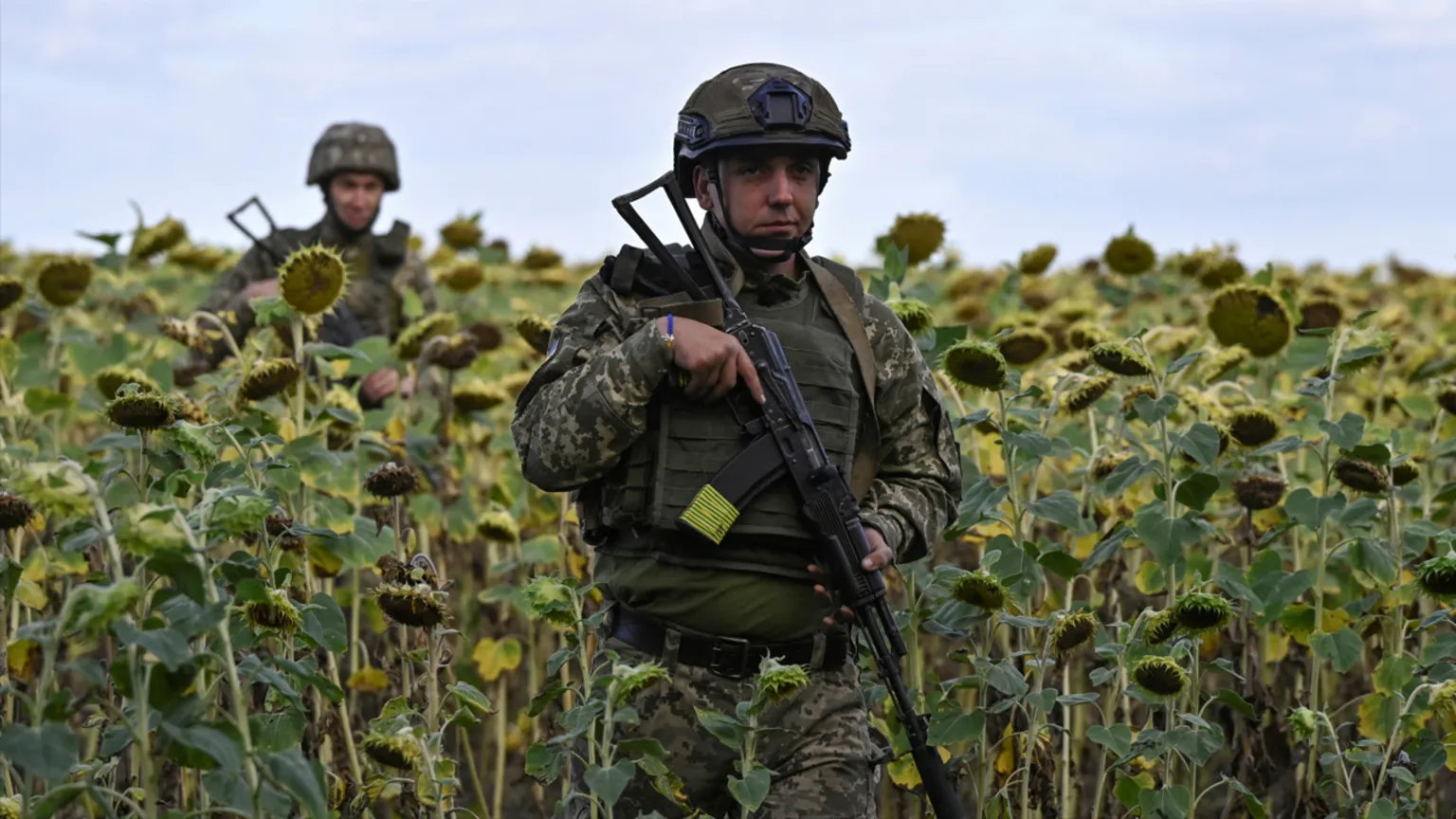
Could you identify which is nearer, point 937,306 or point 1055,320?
point 1055,320

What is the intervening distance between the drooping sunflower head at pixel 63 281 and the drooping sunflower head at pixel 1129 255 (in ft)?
12.6

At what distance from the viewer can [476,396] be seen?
6.20 m

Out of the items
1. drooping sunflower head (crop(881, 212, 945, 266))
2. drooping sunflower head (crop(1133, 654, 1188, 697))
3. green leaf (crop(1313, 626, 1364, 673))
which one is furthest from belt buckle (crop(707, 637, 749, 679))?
drooping sunflower head (crop(881, 212, 945, 266))

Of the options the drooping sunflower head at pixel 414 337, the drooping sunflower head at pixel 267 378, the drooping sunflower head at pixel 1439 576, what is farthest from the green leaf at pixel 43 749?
the drooping sunflower head at pixel 414 337

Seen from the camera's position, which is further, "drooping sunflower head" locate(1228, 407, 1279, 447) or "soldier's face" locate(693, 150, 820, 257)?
"drooping sunflower head" locate(1228, 407, 1279, 447)

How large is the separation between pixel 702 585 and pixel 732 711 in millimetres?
240

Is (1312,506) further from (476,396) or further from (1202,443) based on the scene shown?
(476,396)

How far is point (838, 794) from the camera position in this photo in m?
3.50

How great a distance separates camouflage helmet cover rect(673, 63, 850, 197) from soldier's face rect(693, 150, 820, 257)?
0.17 ft

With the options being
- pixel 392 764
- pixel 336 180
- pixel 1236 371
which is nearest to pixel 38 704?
pixel 392 764

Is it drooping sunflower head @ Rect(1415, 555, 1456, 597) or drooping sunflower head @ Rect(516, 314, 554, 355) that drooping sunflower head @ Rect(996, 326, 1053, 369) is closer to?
drooping sunflower head @ Rect(516, 314, 554, 355)

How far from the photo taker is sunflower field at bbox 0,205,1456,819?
10.2ft

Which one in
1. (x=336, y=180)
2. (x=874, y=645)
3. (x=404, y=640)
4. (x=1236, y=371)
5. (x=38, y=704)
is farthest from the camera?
(x=336, y=180)

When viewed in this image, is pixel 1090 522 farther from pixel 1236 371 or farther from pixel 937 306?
pixel 937 306
